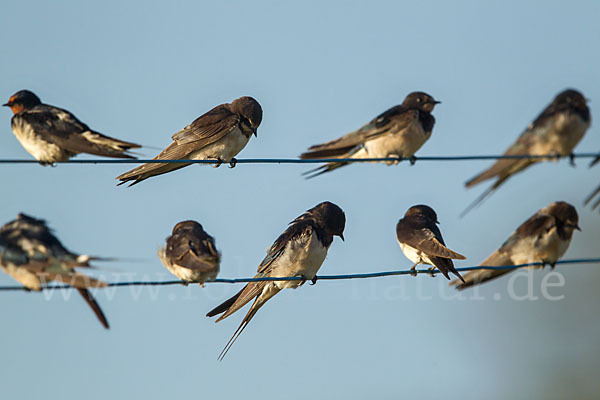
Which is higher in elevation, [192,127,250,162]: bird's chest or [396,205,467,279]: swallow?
[192,127,250,162]: bird's chest

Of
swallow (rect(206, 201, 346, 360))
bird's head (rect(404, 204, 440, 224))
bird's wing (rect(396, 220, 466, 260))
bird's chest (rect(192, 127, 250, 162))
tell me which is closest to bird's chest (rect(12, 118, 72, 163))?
bird's chest (rect(192, 127, 250, 162))

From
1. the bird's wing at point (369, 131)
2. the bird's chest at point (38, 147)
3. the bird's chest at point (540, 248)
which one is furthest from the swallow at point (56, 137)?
the bird's chest at point (540, 248)

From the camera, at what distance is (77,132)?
993 centimetres

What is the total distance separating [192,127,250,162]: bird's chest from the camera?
34.6 feet

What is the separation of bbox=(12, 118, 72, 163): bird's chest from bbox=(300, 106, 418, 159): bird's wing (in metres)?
2.53

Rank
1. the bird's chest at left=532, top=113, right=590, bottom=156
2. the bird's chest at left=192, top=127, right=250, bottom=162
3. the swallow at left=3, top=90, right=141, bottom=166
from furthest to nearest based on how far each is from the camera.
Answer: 1. the bird's chest at left=192, top=127, right=250, bottom=162
2. the swallow at left=3, top=90, right=141, bottom=166
3. the bird's chest at left=532, top=113, right=590, bottom=156

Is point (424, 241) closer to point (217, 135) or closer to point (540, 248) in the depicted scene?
point (540, 248)

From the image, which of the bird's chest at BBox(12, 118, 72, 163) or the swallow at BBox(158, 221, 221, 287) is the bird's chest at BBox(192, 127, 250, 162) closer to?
the swallow at BBox(158, 221, 221, 287)

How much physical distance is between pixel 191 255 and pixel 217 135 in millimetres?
1994

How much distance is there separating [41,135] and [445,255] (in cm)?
421

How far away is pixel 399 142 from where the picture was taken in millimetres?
10445

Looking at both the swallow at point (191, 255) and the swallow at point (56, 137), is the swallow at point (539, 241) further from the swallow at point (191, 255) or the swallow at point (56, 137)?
the swallow at point (56, 137)

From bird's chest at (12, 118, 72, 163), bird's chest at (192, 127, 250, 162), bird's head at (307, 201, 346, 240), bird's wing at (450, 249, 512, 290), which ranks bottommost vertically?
bird's wing at (450, 249, 512, 290)

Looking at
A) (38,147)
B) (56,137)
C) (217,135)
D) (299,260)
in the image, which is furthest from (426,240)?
(38,147)
